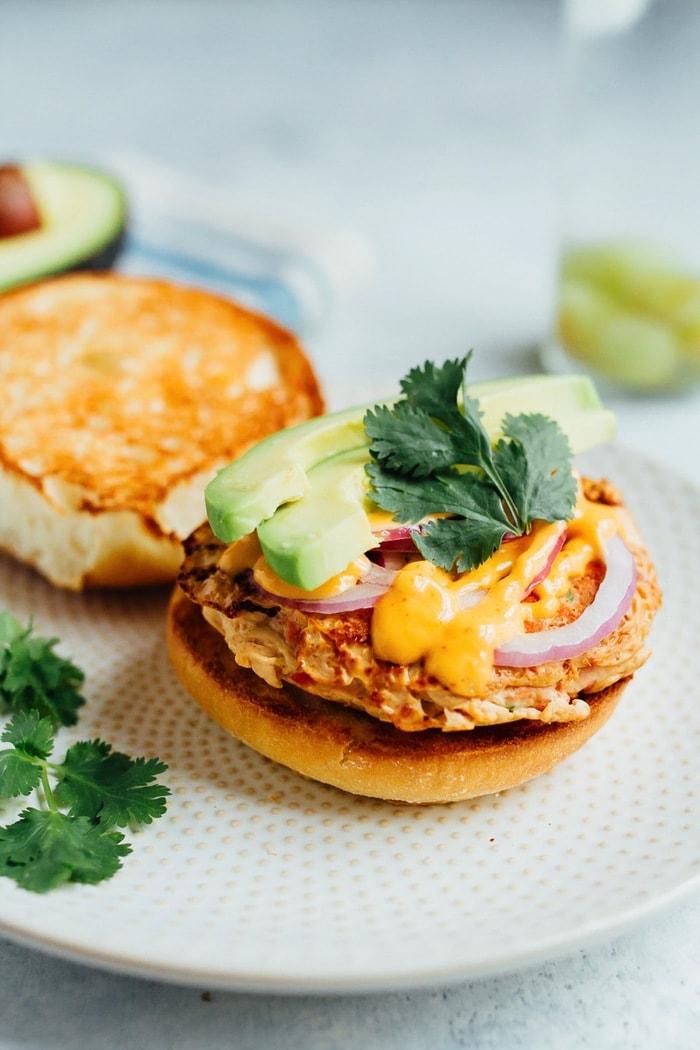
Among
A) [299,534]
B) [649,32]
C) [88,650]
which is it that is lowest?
[88,650]

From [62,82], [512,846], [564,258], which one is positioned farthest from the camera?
[62,82]

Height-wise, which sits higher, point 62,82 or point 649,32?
point 649,32

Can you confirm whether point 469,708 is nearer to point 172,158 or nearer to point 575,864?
point 575,864

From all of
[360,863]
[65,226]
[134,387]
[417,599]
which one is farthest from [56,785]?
[65,226]

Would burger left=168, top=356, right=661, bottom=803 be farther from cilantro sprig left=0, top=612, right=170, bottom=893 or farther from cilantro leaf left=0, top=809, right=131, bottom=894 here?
cilantro leaf left=0, top=809, right=131, bottom=894

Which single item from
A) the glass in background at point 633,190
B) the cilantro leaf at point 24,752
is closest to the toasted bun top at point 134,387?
the cilantro leaf at point 24,752

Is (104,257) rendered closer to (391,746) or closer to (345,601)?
(345,601)

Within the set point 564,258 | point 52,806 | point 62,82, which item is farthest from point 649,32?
point 62,82
